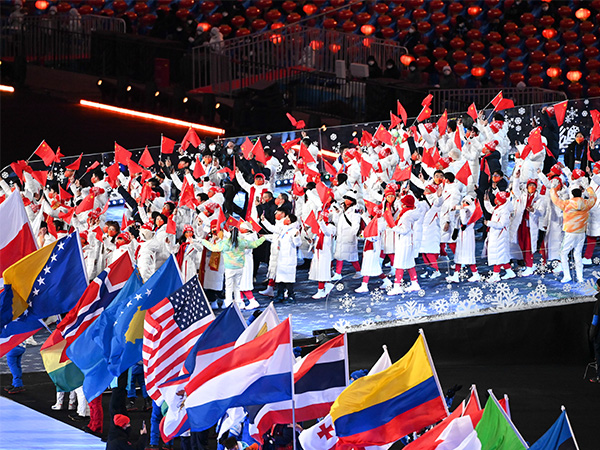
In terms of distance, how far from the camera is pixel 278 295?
16.9 m

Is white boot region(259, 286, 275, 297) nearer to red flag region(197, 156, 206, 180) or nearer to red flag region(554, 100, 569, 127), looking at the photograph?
red flag region(197, 156, 206, 180)

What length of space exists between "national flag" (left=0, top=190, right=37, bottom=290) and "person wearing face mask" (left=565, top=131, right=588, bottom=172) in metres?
9.45

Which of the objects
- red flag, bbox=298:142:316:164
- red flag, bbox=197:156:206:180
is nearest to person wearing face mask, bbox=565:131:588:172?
red flag, bbox=298:142:316:164

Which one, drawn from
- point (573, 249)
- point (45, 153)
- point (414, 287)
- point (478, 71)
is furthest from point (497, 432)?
point (478, 71)

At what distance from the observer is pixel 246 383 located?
1016cm

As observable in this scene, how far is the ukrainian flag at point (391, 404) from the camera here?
984cm

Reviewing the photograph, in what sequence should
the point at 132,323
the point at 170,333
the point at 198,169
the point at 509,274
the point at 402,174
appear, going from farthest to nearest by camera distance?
the point at 198,169 < the point at 402,174 < the point at 509,274 < the point at 132,323 < the point at 170,333

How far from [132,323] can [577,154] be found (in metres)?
10.1

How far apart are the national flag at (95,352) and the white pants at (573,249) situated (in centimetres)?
651

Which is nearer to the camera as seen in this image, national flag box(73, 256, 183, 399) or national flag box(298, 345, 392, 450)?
national flag box(298, 345, 392, 450)

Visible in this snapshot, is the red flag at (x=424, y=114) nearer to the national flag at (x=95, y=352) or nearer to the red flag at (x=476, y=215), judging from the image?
the red flag at (x=476, y=215)

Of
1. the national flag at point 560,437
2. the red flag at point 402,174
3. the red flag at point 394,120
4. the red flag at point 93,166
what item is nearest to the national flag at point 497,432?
the national flag at point 560,437

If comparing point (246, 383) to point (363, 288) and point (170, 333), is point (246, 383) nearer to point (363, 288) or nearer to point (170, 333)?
point (170, 333)

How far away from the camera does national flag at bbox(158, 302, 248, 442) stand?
10.7 meters
